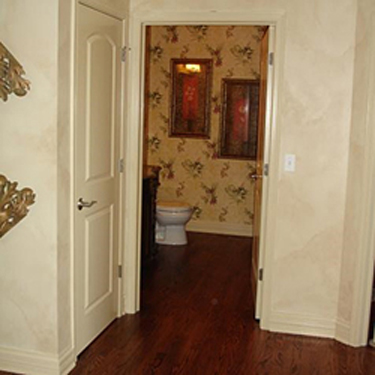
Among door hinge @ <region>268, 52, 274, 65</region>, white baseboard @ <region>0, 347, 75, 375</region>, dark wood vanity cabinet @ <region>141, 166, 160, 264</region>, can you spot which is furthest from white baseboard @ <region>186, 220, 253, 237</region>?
white baseboard @ <region>0, 347, 75, 375</region>

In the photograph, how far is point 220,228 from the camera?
6.33 m

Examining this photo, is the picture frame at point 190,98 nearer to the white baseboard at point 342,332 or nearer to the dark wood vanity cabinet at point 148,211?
the dark wood vanity cabinet at point 148,211

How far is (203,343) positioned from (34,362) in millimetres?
1044

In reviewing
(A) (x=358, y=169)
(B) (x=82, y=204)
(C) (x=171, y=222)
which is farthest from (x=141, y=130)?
(C) (x=171, y=222)

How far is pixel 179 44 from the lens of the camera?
6.18 meters

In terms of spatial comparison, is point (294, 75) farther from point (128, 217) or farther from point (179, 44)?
point (179, 44)

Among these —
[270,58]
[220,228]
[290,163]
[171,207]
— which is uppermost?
[270,58]

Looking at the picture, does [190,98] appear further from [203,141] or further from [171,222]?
[171,222]

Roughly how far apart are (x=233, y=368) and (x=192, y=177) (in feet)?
11.6

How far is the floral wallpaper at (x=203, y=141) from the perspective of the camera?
6.02 meters

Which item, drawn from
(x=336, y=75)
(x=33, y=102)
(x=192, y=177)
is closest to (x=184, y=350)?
(x=33, y=102)

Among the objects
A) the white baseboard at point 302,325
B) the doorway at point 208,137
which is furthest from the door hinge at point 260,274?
the doorway at point 208,137

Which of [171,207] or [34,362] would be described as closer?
[34,362]

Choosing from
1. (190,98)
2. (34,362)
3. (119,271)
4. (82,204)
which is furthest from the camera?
(190,98)
